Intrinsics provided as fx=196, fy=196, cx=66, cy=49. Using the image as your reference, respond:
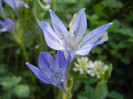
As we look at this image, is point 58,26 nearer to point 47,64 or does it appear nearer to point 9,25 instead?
point 47,64

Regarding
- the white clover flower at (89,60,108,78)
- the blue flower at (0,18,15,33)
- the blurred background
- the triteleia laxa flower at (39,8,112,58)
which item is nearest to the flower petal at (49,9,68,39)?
the triteleia laxa flower at (39,8,112,58)

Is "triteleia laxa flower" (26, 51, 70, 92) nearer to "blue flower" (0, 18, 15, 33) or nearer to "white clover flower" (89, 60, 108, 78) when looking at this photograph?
"white clover flower" (89, 60, 108, 78)

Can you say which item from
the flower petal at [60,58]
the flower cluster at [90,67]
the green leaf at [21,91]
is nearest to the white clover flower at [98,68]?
the flower cluster at [90,67]

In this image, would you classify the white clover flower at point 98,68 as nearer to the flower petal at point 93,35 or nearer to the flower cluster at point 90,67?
the flower cluster at point 90,67

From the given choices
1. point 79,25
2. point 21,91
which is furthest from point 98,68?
point 79,25

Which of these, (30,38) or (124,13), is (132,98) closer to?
(124,13)

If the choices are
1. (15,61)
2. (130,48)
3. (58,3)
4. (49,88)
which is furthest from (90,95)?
(58,3)

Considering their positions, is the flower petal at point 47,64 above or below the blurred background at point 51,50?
above
